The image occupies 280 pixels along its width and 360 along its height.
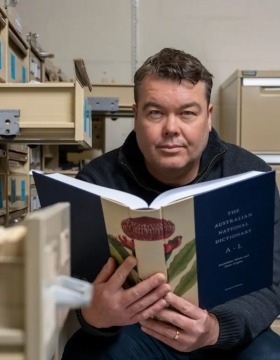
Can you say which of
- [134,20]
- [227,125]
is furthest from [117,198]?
[134,20]

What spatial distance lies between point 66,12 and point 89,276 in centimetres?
233

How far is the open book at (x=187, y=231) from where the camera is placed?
2.65ft

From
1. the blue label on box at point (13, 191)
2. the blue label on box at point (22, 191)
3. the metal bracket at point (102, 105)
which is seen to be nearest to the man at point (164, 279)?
the metal bracket at point (102, 105)

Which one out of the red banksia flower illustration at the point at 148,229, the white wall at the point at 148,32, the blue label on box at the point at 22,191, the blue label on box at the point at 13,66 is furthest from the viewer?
the white wall at the point at 148,32

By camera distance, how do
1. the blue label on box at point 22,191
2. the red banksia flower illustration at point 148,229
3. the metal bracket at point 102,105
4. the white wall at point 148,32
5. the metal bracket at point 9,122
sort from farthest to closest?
the white wall at point 148,32 < the blue label on box at point 22,191 < the metal bracket at point 102,105 < the metal bracket at point 9,122 < the red banksia flower illustration at point 148,229

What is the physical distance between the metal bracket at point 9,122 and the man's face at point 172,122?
1.00 feet

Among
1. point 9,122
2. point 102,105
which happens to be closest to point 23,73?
point 102,105

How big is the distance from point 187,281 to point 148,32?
2.34 meters

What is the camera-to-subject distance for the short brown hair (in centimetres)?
121

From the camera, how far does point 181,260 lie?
87cm

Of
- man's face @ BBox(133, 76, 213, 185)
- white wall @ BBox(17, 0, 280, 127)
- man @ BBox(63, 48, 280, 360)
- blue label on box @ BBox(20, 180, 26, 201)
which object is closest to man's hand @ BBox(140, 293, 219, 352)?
man @ BBox(63, 48, 280, 360)

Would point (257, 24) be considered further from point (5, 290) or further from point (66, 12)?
point (5, 290)

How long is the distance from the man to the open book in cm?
4

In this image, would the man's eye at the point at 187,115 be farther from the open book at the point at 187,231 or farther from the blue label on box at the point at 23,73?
the blue label on box at the point at 23,73
